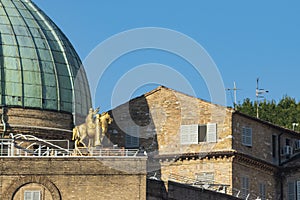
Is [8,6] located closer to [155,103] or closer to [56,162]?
[155,103]

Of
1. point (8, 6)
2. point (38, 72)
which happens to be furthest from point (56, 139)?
point (8, 6)

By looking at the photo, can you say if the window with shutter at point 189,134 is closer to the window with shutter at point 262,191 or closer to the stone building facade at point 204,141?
the stone building facade at point 204,141

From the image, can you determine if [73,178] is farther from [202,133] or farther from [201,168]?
[202,133]

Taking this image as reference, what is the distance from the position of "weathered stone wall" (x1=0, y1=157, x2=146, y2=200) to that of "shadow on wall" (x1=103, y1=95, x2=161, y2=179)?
599 inches

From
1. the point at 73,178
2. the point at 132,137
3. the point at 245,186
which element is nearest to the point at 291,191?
the point at 245,186

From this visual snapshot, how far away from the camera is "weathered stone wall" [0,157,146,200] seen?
75625 mm

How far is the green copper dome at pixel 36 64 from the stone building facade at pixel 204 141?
3.46 m

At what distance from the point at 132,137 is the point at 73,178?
56.5 ft

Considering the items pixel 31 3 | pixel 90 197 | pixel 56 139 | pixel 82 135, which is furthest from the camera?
pixel 31 3

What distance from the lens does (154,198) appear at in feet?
258

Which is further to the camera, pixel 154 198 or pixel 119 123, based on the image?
pixel 119 123

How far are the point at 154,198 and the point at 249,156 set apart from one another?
43.1 ft

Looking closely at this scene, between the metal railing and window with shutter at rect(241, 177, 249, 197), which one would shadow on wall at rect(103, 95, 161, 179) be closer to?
window with shutter at rect(241, 177, 249, 197)

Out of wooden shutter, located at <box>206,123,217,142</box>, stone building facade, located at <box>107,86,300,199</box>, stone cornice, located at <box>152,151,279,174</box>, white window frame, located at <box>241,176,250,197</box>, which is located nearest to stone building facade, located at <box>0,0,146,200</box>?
stone building facade, located at <box>107,86,300,199</box>
